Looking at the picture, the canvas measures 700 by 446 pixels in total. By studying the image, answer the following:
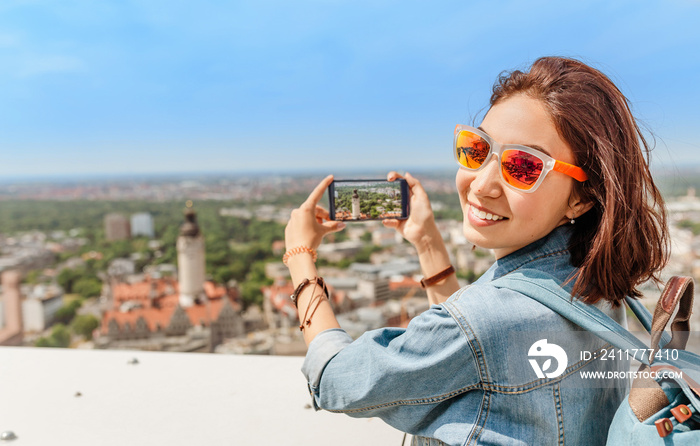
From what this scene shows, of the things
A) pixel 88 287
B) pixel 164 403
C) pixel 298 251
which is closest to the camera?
pixel 298 251

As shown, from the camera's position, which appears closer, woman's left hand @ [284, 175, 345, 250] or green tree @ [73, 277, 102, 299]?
woman's left hand @ [284, 175, 345, 250]

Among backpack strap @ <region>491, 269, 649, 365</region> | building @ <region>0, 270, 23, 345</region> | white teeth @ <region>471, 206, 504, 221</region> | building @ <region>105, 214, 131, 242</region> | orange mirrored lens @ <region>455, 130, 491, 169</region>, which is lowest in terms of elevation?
building @ <region>0, 270, 23, 345</region>

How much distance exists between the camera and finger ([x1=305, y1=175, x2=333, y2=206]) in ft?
2.56

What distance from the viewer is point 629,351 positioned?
0.43 meters

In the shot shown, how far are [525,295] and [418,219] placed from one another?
42 cm

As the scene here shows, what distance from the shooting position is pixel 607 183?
48cm

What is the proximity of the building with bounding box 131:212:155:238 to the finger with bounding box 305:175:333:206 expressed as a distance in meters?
29.8

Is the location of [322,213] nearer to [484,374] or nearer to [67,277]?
[484,374]

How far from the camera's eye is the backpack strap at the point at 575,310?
43 centimetres

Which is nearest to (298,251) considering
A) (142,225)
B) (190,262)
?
(190,262)

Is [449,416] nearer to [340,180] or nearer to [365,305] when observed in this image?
[340,180]

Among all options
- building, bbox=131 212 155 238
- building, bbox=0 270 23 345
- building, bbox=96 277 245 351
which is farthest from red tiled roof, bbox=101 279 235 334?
building, bbox=131 212 155 238

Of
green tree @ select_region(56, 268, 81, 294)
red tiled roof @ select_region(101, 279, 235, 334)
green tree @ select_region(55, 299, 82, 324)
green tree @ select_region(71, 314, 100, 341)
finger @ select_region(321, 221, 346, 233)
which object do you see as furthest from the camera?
green tree @ select_region(56, 268, 81, 294)

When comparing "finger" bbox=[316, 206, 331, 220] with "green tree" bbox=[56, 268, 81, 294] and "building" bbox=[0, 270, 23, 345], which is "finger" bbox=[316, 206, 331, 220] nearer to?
"building" bbox=[0, 270, 23, 345]
